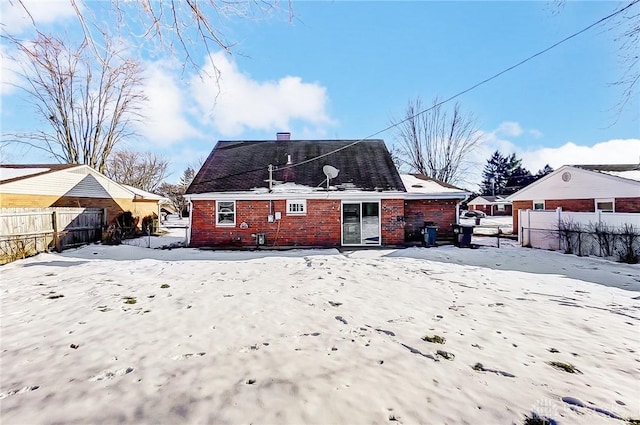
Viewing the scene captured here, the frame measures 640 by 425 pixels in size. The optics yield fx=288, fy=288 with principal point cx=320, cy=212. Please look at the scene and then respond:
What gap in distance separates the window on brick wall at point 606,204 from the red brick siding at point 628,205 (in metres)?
0.23

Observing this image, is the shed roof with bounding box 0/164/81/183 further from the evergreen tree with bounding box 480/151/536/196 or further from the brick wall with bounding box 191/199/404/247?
the evergreen tree with bounding box 480/151/536/196

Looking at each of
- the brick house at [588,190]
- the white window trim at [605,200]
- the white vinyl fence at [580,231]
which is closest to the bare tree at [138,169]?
the white vinyl fence at [580,231]

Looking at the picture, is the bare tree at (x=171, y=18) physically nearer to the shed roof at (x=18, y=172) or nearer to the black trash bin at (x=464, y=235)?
the black trash bin at (x=464, y=235)

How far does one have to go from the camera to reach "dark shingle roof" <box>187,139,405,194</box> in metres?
13.2

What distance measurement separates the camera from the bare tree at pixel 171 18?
2.92 m

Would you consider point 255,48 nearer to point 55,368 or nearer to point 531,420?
point 55,368

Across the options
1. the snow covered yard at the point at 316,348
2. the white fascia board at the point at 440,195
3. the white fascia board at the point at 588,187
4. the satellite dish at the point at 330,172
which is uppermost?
the satellite dish at the point at 330,172

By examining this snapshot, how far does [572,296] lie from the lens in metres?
5.71

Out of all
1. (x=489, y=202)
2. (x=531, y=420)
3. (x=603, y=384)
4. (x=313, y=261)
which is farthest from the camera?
(x=489, y=202)

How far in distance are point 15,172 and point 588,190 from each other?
2920cm

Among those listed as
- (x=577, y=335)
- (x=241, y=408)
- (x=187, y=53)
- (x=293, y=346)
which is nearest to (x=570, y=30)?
(x=577, y=335)

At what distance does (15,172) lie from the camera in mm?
14609

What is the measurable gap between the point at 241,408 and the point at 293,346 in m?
1.18

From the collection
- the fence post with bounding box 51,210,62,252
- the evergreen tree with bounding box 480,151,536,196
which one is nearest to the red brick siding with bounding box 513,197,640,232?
the fence post with bounding box 51,210,62,252
